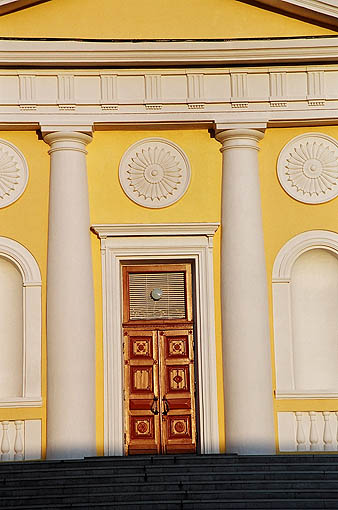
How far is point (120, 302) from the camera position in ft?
55.2

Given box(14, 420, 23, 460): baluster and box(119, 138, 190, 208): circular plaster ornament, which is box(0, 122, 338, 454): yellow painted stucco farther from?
box(14, 420, 23, 460): baluster

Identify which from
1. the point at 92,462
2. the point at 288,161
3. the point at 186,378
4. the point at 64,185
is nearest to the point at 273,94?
the point at 288,161

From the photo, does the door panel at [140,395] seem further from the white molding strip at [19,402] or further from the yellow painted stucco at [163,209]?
the white molding strip at [19,402]

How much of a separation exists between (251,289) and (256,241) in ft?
2.43

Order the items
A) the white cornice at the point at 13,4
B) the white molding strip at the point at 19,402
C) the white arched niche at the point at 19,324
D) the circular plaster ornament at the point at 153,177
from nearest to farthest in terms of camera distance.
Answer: the white molding strip at the point at 19,402 < the white arched niche at the point at 19,324 < the white cornice at the point at 13,4 < the circular plaster ornament at the point at 153,177

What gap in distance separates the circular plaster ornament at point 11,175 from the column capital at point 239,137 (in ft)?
9.95

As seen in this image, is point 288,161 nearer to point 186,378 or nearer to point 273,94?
point 273,94

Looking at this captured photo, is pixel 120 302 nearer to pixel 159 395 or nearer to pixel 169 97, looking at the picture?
pixel 159 395

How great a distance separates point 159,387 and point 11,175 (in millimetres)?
3933

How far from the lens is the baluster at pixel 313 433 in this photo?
53.3 feet

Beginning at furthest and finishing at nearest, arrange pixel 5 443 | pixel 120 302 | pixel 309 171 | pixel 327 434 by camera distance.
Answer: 1. pixel 309 171
2. pixel 120 302
3. pixel 327 434
4. pixel 5 443

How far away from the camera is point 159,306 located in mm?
17047

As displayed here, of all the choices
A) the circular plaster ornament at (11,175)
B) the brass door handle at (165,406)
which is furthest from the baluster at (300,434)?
the circular plaster ornament at (11,175)

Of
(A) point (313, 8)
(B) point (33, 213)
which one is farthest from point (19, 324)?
(A) point (313, 8)
